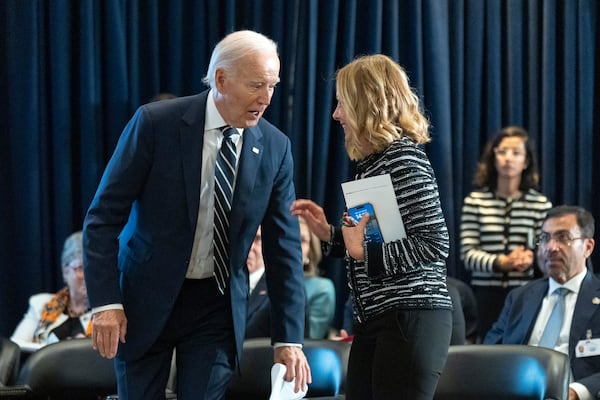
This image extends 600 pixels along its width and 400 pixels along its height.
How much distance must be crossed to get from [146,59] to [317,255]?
56.9 inches

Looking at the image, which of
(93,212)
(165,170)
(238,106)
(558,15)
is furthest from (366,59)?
(558,15)

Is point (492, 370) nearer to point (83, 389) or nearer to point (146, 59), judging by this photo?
point (83, 389)

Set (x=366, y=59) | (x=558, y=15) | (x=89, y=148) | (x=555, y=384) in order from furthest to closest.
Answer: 1. (x=558, y=15)
2. (x=89, y=148)
3. (x=555, y=384)
4. (x=366, y=59)

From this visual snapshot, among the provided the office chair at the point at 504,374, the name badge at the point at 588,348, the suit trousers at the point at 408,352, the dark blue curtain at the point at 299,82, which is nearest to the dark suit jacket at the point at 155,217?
the suit trousers at the point at 408,352

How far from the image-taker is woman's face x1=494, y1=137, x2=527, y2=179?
18.5 ft

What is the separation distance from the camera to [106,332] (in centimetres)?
287

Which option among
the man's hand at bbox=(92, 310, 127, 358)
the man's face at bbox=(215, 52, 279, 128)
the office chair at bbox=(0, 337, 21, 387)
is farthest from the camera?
the office chair at bbox=(0, 337, 21, 387)

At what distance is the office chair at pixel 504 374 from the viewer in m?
3.63

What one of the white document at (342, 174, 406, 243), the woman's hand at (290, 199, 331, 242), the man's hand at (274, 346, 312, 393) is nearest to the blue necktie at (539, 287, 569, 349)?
the man's hand at (274, 346, 312, 393)

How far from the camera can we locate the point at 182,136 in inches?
118

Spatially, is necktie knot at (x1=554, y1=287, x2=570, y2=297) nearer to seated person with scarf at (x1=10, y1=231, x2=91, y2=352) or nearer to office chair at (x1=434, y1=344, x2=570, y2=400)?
office chair at (x1=434, y1=344, x2=570, y2=400)

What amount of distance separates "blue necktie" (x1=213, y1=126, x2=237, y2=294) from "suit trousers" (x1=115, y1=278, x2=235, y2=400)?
7 cm

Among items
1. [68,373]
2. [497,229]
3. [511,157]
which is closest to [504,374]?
[68,373]

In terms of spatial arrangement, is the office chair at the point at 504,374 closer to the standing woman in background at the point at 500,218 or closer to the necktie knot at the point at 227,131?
the necktie knot at the point at 227,131
